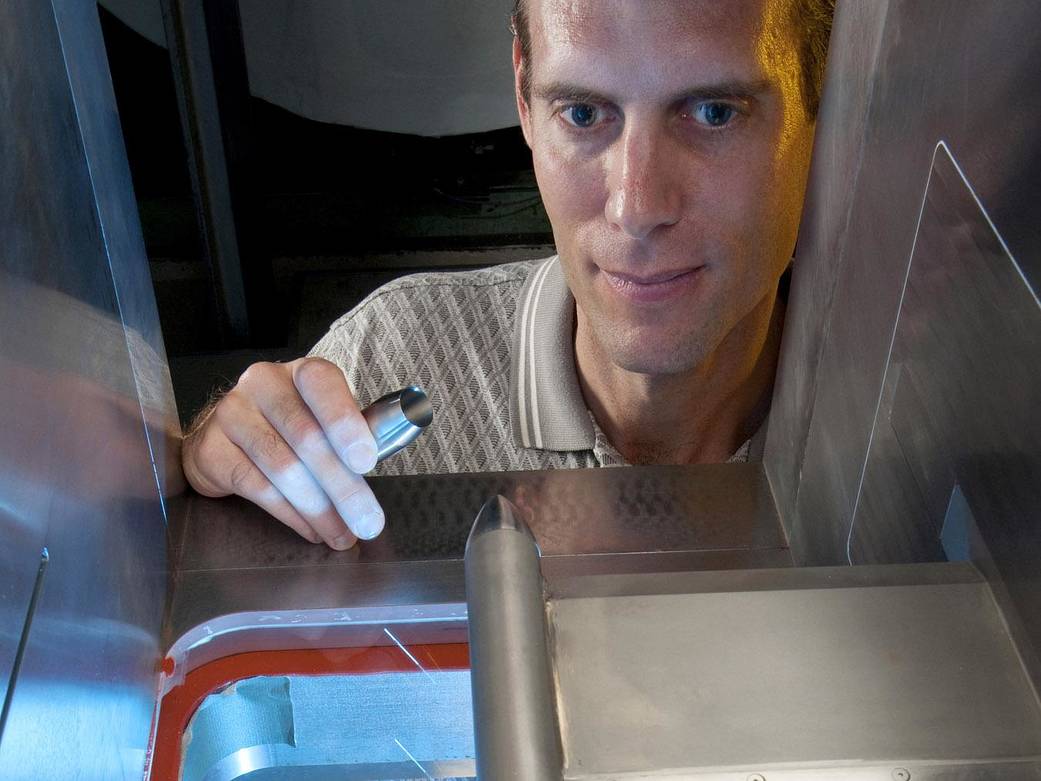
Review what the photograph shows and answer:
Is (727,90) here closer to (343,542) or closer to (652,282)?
(652,282)

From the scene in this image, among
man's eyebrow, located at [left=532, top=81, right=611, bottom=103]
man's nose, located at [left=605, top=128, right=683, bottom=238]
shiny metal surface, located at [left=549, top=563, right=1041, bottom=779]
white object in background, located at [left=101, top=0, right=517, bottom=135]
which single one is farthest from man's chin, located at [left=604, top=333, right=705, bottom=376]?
white object in background, located at [left=101, top=0, right=517, bottom=135]

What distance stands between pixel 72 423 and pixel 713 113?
2.44ft

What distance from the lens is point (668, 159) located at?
1018 millimetres

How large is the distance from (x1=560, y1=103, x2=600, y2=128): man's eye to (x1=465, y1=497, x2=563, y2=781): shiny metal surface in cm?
77

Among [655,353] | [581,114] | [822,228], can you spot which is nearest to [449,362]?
[655,353]

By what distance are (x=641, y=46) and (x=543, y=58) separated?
0.14 meters

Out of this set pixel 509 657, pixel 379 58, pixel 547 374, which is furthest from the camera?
pixel 379 58

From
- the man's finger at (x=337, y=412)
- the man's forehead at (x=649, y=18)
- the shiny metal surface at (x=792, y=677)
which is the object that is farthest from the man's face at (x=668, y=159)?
the shiny metal surface at (x=792, y=677)

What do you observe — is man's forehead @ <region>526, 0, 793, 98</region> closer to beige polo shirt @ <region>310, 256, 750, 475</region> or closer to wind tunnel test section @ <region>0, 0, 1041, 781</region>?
beige polo shirt @ <region>310, 256, 750, 475</region>

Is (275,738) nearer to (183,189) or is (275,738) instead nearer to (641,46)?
(641,46)

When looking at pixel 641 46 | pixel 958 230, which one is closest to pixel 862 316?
pixel 958 230

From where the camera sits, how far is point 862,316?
488 mm

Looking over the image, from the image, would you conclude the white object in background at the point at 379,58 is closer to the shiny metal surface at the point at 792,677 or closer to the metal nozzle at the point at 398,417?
the metal nozzle at the point at 398,417

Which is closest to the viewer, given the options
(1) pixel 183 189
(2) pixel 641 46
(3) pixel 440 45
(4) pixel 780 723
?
(4) pixel 780 723
